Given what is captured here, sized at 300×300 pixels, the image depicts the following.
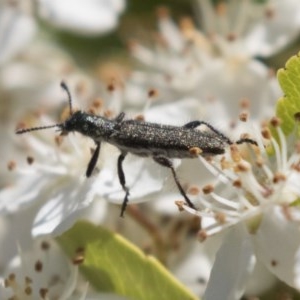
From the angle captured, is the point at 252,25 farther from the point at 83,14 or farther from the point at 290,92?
the point at 290,92

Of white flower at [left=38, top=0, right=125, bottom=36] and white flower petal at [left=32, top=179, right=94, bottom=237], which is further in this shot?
white flower at [left=38, top=0, right=125, bottom=36]

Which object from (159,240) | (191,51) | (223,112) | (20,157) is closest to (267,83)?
(223,112)

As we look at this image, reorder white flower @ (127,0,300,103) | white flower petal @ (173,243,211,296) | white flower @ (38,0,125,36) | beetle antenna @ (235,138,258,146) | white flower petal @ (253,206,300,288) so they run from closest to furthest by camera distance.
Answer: white flower petal @ (253,206,300,288), beetle antenna @ (235,138,258,146), white flower petal @ (173,243,211,296), white flower @ (127,0,300,103), white flower @ (38,0,125,36)

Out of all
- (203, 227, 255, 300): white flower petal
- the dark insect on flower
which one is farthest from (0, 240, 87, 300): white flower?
(203, 227, 255, 300): white flower petal

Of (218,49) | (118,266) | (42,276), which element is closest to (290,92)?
(118,266)

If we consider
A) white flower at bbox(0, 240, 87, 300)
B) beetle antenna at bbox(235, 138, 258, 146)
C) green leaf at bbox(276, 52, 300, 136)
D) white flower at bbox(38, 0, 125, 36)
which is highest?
green leaf at bbox(276, 52, 300, 136)

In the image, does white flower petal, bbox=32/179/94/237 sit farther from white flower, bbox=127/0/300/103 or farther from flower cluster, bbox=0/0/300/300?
white flower, bbox=127/0/300/103
